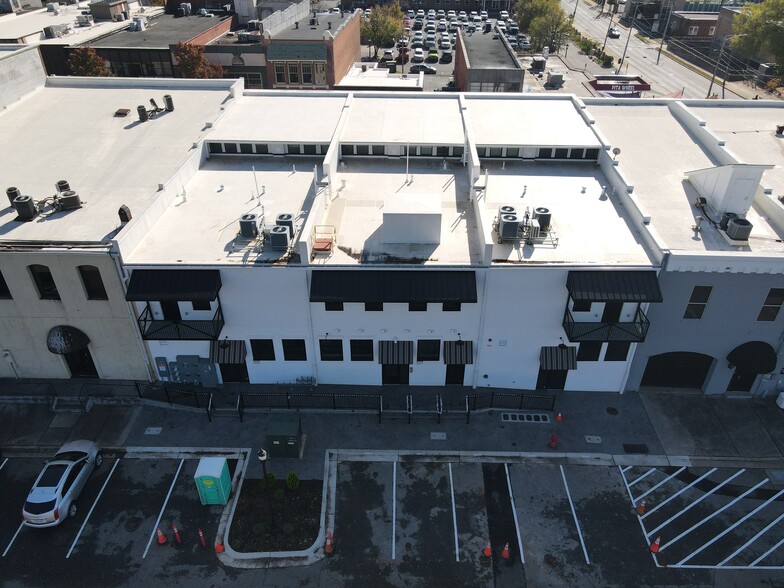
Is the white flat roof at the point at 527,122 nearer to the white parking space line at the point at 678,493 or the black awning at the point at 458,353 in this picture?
the black awning at the point at 458,353

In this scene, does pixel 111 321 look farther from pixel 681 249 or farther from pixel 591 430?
pixel 681 249

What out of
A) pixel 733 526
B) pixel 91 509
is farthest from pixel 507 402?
pixel 91 509

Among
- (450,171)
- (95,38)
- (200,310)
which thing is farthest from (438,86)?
(200,310)

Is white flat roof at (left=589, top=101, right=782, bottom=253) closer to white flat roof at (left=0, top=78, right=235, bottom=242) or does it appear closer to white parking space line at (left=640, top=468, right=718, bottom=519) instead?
white parking space line at (left=640, top=468, right=718, bottom=519)

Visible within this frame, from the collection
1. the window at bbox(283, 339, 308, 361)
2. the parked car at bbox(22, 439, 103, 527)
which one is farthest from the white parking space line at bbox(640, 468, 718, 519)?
the parked car at bbox(22, 439, 103, 527)

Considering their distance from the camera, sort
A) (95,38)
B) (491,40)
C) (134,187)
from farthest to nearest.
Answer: (491,40)
(95,38)
(134,187)

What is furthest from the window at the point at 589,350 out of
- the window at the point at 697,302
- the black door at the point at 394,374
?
the black door at the point at 394,374
